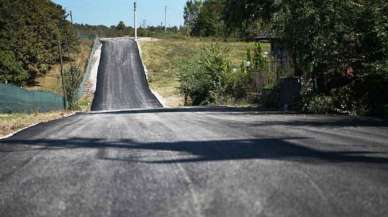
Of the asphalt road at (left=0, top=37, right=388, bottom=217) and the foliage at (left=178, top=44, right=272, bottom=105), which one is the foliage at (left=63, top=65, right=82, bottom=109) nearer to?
the foliage at (left=178, top=44, right=272, bottom=105)

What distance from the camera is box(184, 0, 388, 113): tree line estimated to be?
24.4 m

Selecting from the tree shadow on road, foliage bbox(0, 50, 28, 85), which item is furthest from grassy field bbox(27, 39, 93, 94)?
the tree shadow on road

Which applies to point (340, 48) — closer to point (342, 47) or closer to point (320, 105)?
point (342, 47)

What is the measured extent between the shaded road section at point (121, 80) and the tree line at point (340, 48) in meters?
29.9

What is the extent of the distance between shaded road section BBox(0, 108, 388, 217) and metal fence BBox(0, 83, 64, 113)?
27.9 metres

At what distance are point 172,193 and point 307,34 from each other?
20.9 metres

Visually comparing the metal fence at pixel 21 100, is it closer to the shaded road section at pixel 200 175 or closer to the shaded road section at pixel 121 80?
the shaded road section at pixel 121 80

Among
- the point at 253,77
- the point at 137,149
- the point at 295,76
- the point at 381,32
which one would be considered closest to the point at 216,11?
the point at 253,77

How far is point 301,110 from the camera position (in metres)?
28.8

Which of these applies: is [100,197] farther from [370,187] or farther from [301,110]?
[301,110]

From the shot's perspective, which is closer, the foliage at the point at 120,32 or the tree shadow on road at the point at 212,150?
the tree shadow on road at the point at 212,150

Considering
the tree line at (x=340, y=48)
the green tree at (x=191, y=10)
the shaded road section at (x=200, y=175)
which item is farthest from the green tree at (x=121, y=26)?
the shaded road section at (x=200, y=175)

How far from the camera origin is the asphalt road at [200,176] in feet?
23.7

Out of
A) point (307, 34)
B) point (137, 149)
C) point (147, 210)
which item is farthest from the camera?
point (307, 34)
